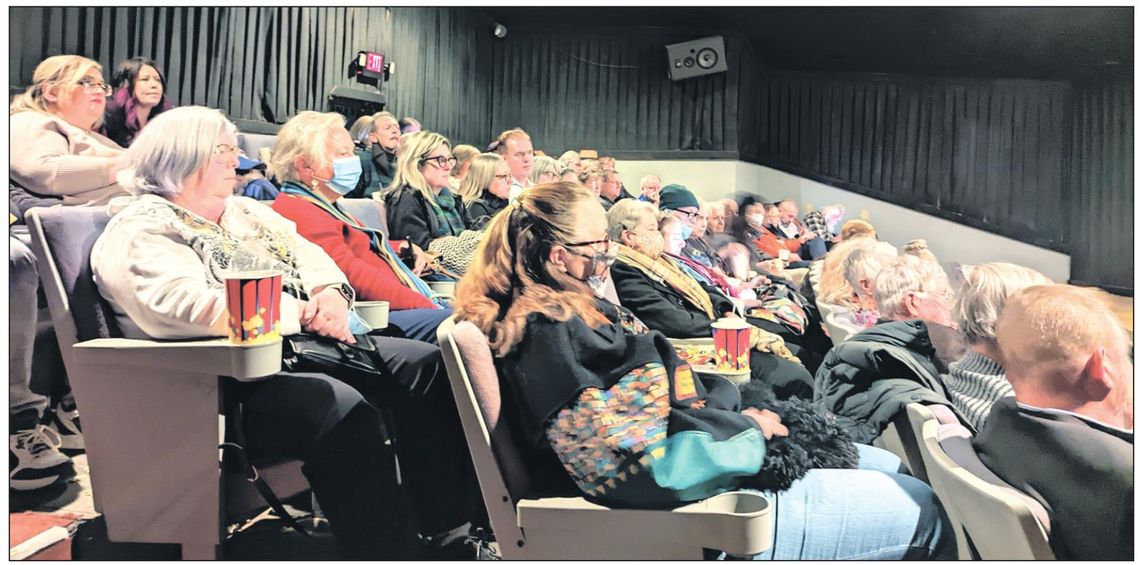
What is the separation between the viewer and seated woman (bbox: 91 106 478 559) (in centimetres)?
196

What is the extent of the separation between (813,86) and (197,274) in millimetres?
1679

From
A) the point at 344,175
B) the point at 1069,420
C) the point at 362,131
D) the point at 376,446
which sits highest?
the point at 362,131

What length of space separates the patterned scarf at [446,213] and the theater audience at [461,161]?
1.5 inches

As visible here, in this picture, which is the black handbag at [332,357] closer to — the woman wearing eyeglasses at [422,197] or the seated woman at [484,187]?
the woman wearing eyeglasses at [422,197]

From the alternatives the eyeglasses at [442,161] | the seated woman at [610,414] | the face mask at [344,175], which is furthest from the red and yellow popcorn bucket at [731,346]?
the face mask at [344,175]

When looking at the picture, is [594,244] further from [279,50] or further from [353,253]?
[279,50]

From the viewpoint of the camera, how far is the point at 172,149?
81.5 inches

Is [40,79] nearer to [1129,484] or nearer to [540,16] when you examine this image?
[540,16]

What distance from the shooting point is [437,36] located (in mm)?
2275

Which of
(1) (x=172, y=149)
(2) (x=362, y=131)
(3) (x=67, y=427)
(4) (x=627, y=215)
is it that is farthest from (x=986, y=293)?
(3) (x=67, y=427)

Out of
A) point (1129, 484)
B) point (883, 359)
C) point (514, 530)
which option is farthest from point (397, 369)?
point (1129, 484)

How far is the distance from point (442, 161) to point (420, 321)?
45 centimetres

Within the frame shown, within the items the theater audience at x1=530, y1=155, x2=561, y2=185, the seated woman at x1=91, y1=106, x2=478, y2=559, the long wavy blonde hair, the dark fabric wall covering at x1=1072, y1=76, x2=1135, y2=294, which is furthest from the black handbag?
the dark fabric wall covering at x1=1072, y1=76, x2=1135, y2=294

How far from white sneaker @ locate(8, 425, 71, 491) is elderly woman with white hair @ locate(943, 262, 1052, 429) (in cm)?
237
